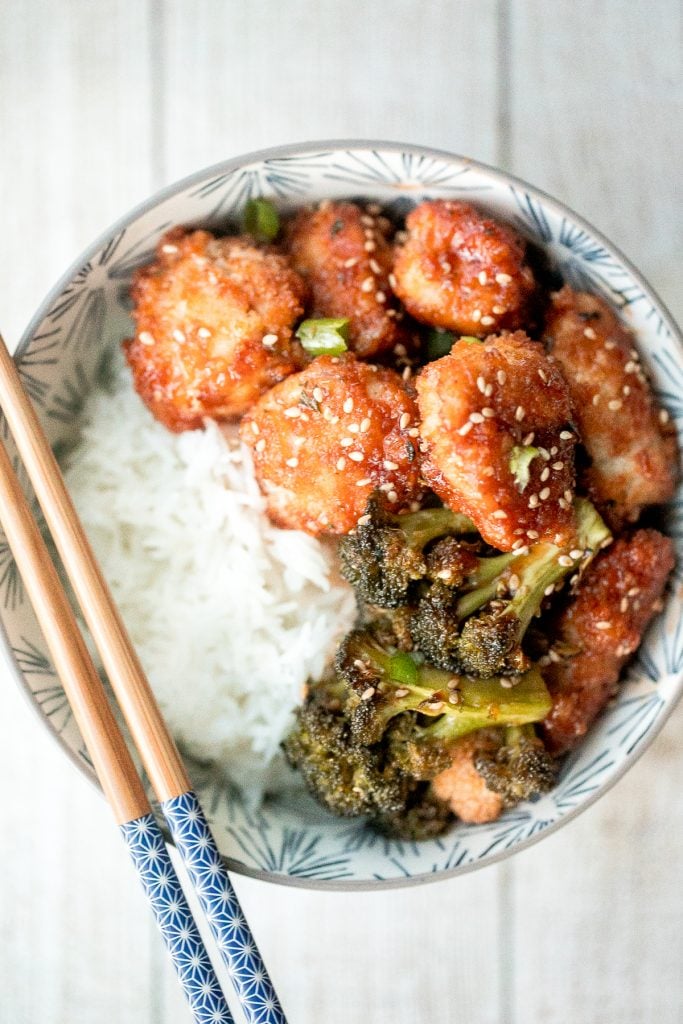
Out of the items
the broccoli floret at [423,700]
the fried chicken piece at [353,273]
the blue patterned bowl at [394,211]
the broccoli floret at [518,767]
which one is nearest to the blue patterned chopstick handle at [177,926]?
the blue patterned bowl at [394,211]

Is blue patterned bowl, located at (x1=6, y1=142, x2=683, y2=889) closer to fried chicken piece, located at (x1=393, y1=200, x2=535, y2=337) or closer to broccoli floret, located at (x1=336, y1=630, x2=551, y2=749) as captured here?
fried chicken piece, located at (x1=393, y1=200, x2=535, y2=337)

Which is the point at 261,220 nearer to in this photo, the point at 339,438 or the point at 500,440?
the point at 339,438

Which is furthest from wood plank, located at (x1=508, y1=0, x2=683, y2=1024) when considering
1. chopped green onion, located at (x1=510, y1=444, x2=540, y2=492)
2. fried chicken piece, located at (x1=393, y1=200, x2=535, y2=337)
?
chopped green onion, located at (x1=510, y1=444, x2=540, y2=492)

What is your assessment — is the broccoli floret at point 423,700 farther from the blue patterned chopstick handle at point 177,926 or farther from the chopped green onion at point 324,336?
the chopped green onion at point 324,336

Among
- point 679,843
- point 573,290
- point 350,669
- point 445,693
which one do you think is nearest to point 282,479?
point 350,669

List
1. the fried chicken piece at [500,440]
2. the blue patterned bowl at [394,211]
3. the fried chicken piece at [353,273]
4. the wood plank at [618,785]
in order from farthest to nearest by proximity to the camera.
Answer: the wood plank at [618,785] < the fried chicken piece at [353,273] < the blue patterned bowl at [394,211] < the fried chicken piece at [500,440]
